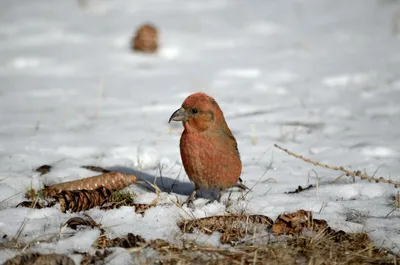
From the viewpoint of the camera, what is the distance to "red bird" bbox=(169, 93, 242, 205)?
12.8ft

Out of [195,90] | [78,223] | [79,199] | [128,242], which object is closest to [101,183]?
[79,199]

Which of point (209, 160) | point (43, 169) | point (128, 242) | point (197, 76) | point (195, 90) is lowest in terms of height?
point (128, 242)

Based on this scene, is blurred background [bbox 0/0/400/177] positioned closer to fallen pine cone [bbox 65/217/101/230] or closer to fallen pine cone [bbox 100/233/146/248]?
fallen pine cone [bbox 65/217/101/230]

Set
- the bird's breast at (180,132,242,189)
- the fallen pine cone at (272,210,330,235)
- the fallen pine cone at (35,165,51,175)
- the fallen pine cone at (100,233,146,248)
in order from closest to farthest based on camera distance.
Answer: the fallen pine cone at (100,233,146,248) < the fallen pine cone at (272,210,330,235) < the bird's breast at (180,132,242,189) < the fallen pine cone at (35,165,51,175)

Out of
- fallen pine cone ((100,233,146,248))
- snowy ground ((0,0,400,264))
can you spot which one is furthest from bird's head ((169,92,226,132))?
fallen pine cone ((100,233,146,248))

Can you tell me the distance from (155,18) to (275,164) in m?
7.22

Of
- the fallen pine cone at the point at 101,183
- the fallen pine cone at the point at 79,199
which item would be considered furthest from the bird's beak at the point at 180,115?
the fallen pine cone at the point at 79,199

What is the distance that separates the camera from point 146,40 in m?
9.22

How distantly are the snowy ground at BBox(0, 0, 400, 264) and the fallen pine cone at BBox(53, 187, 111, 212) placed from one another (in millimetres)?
89

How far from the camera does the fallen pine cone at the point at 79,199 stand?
3631 mm

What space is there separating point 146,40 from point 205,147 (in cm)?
565

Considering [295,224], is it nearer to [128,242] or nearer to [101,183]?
[128,242]

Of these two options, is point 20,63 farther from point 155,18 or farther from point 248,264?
point 248,264

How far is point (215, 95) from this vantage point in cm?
732
